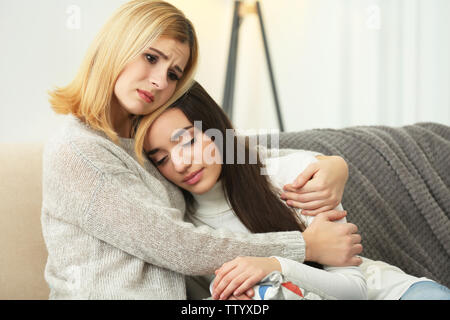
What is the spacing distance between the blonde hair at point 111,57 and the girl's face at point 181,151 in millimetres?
45

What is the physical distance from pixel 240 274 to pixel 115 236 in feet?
0.82

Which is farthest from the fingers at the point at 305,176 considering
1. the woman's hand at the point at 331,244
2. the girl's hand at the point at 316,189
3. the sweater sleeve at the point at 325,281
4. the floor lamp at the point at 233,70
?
the floor lamp at the point at 233,70

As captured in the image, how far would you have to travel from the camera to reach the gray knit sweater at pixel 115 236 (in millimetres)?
864

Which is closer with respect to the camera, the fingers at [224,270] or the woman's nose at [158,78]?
the fingers at [224,270]

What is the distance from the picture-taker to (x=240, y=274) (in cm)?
81

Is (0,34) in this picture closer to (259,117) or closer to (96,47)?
(96,47)

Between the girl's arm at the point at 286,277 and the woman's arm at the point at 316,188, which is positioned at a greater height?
the woman's arm at the point at 316,188

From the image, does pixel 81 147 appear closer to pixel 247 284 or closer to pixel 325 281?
pixel 247 284

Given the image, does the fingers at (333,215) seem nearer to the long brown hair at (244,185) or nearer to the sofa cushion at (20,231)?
the long brown hair at (244,185)

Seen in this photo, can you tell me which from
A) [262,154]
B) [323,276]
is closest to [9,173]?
[262,154]

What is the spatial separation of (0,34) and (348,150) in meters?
1.26

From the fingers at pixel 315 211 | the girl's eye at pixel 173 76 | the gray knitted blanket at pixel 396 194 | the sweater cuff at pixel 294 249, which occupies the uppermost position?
the girl's eye at pixel 173 76

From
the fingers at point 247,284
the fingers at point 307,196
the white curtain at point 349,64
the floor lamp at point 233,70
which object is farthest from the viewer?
the floor lamp at point 233,70

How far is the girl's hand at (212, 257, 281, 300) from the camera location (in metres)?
0.81
